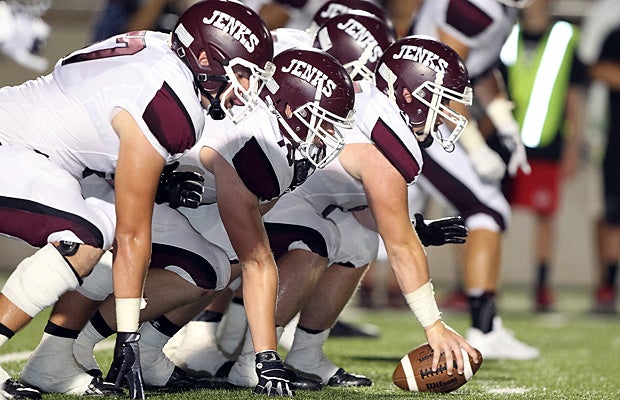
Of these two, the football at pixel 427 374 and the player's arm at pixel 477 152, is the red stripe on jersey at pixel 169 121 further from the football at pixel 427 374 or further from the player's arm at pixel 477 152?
the player's arm at pixel 477 152

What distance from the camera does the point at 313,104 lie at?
317 centimetres

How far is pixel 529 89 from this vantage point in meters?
7.64

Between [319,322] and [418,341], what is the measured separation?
5.58 ft

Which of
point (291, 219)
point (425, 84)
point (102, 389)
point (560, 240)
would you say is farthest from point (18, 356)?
point (560, 240)

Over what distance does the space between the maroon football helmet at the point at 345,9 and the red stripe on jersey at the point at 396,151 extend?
3.01 ft

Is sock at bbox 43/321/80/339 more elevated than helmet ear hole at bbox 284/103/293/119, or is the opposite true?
helmet ear hole at bbox 284/103/293/119

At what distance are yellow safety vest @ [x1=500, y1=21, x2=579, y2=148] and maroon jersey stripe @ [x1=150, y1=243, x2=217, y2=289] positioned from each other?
4.68m

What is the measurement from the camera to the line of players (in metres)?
3.13

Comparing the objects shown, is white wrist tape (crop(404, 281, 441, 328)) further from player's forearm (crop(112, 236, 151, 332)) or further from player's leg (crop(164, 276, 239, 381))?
player's forearm (crop(112, 236, 151, 332))

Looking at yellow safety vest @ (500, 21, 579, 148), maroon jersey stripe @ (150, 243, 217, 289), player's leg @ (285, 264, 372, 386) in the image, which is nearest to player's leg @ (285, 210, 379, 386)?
player's leg @ (285, 264, 372, 386)

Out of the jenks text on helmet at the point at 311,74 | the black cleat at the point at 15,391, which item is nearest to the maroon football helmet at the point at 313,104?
the jenks text on helmet at the point at 311,74

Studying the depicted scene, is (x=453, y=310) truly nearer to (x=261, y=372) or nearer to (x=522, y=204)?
(x=522, y=204)

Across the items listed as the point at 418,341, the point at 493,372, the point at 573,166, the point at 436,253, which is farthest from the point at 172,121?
the point at 436,253

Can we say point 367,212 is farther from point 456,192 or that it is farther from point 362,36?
point 456,192
